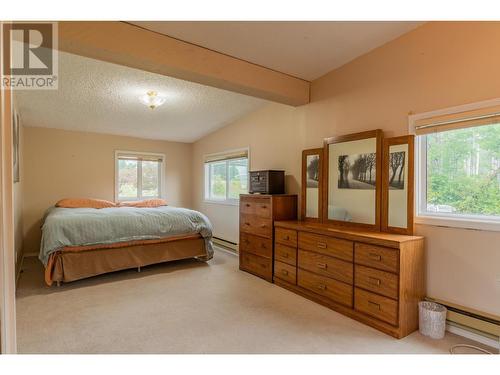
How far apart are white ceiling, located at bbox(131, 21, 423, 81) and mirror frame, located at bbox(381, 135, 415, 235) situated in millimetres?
982

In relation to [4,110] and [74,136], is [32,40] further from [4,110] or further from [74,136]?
[74,136]

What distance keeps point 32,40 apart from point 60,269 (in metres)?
2.40

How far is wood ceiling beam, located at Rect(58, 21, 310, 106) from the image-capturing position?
2.16 metres

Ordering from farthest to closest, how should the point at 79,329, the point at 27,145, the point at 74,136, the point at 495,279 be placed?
the point at 74,136
the point at 27,145
the point at 79,329
the point at 495,279

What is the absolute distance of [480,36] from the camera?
2182 millimetres

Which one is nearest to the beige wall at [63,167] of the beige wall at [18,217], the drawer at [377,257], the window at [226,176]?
the beige wall at [18,217]

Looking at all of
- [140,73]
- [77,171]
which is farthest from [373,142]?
[77,171]

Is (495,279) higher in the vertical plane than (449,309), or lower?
higher

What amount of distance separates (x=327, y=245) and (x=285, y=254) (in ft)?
2.16

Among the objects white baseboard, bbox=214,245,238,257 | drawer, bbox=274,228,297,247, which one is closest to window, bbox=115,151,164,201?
white baseboard, bbox=214,245,238,257

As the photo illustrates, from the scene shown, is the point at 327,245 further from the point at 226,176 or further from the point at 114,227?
the point at 226,176

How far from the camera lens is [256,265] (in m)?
3.82

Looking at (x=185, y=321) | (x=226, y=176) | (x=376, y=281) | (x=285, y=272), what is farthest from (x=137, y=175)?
(x=376, y=281)

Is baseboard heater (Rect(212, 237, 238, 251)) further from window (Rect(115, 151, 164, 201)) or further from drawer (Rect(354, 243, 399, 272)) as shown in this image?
drawer (Rect(354, 243, 399, 272))
